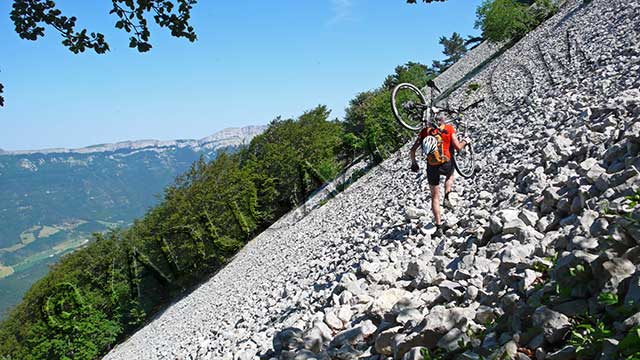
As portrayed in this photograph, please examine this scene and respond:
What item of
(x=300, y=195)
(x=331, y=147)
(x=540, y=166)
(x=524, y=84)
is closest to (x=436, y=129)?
(x=540, y=166)

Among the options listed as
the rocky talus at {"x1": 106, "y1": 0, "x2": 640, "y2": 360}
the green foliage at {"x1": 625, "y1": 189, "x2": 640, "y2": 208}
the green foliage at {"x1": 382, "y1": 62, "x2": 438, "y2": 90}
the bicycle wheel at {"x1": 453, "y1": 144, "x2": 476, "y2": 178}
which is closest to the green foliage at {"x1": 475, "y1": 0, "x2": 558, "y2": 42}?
the green foliage at {"x1": 382, "y1": 62, "x2": 438, "y2": 90}

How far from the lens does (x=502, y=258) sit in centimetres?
540

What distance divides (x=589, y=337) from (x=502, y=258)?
2304 mm

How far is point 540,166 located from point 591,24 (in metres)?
22.0

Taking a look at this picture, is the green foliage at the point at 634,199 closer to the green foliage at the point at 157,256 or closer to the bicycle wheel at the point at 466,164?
the bicycle wheel at the point at 466,164

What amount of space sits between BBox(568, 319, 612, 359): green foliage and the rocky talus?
0.01 metres

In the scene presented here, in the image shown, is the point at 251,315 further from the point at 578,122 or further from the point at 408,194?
the point at 578,122

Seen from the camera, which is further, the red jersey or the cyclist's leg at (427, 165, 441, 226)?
the cyclist's leg at (427, 165, 441, 226)

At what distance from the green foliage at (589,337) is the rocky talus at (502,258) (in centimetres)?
1

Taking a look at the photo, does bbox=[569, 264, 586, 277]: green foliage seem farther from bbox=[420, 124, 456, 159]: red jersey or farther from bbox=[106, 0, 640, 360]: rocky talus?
bbox=[420, 124, 456, 159]: red jersey

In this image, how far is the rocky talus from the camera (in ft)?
11.8

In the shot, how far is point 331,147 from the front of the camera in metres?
50.2

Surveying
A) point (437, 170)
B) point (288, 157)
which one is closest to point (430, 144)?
point (437, 170)

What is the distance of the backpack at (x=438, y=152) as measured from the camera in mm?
8133
